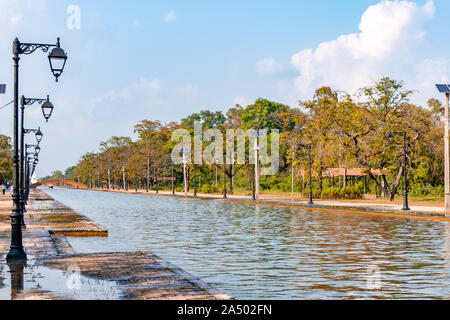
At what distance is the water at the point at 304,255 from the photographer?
1105 centimetres

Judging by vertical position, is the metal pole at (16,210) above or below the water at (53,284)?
above

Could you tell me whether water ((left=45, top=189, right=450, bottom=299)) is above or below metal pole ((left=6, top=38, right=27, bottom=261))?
below

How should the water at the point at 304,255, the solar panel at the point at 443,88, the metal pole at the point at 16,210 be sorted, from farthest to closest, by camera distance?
the solar panel at the point at 443,88 < the metal pole at the point at 16,210 < the water at the point at 304,255

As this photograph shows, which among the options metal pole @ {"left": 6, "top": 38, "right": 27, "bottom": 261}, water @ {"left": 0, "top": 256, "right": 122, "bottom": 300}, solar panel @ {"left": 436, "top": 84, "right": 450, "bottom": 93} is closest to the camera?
water @ {"left": 0, "top": 256, "right": 122, "bottom": 300}

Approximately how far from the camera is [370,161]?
183ft

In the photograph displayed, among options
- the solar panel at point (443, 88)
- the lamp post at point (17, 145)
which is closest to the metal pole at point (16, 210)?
the lamp post at point (17, 145)

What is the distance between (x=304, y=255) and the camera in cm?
1600

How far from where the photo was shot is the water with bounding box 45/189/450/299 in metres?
11.1

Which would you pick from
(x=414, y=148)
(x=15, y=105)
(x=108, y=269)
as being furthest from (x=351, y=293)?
(x=414, y=148)

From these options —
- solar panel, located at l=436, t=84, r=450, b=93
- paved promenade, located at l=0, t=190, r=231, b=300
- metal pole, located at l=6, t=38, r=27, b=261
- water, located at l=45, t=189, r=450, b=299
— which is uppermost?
solar panel, located at l=436, t=84, r=450, b=93

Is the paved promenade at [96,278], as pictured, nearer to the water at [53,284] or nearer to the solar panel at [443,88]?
the water at [53,284]

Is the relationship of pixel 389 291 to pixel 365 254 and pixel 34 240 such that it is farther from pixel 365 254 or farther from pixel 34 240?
pixel 34 240

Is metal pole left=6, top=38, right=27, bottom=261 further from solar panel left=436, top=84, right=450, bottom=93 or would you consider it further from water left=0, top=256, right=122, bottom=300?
solar panel left=436, top=84, right=450, bottom=93

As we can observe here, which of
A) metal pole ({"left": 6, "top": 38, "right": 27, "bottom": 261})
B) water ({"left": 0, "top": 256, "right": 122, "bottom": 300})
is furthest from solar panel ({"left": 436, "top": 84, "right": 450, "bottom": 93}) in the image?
water ({"left": 0, "top": 256, "right": 122, "bottom": 300})
